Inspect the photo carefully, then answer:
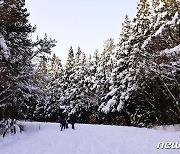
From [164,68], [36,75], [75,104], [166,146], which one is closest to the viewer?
[166,146]

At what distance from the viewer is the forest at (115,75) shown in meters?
18.7

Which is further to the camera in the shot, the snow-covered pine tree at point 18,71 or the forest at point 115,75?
the snow-covered pine tree at point 18,71

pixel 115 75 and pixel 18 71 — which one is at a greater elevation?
pixel 115 75

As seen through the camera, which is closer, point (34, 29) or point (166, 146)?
point (166, 146)

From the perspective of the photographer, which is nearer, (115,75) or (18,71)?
(18,71)

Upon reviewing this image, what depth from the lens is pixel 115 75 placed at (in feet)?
110

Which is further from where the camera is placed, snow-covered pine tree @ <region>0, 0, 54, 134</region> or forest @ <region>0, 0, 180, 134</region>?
snow-covered pine tree @ <region>0, 0, 54, 134</region>

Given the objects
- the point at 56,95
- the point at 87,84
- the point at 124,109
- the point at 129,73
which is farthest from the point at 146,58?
the point at 56,95

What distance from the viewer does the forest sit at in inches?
737

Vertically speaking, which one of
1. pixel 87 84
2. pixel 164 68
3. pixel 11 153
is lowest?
pixel 11 153

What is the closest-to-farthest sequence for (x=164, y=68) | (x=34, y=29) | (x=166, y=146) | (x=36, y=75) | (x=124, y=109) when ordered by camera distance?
(x=166, y=146), (x=164, y=68), (x=36, y=75), (x=34, y=29), (x=124, y=109)

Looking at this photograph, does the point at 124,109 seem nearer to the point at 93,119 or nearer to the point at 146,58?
the point at 146,58

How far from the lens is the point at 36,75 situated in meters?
22.4

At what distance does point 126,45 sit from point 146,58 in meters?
10.1
